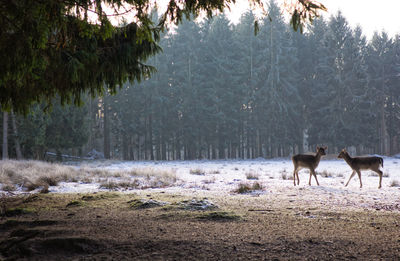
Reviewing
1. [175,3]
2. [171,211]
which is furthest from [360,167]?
[175,3]

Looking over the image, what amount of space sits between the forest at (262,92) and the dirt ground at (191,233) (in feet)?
130

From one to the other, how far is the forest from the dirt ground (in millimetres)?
39489

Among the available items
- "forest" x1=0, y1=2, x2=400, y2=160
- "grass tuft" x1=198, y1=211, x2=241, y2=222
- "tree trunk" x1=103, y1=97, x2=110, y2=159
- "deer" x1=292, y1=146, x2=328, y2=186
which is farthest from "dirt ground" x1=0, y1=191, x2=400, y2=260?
"tree trunk" x1=103, y1=97, x2=110, y2=159

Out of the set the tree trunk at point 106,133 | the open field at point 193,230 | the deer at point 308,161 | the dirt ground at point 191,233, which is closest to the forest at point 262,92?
the tree trunk at point 106,133

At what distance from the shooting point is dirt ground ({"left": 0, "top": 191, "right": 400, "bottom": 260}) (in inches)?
143

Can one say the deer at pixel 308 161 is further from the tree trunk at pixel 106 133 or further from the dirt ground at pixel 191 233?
the tree trunk at pixel 106 133

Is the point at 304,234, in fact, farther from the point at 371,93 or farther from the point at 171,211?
the point at 371,93

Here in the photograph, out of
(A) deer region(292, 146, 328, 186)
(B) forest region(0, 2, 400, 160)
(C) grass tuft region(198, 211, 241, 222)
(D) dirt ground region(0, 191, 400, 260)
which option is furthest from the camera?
(B) forest region(0, 2, 400, 160)

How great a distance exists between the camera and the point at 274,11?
4647cm

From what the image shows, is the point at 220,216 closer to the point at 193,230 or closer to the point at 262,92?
the point at 193,230

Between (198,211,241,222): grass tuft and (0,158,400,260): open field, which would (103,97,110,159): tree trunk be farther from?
(198,211,241,222): grass tuft

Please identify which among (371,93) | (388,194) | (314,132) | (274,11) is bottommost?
(388,194)

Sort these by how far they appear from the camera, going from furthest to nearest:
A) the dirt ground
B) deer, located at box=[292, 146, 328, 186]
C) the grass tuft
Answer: deer, located at box=[292, 146, 328, 186] < the grass tuft < the dirt ground

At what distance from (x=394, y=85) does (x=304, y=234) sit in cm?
5373
